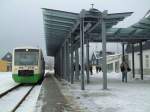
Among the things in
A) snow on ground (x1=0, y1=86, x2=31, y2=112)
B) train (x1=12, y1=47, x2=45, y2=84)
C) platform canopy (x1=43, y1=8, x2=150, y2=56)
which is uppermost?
platform canopy (x1=43, y1=8, x2=150, y2=56)

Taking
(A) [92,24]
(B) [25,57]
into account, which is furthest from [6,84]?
(A) [92,24]

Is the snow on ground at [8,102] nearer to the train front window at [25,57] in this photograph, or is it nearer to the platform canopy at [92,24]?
the platform canopy at [92,24]

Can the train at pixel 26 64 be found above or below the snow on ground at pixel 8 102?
above

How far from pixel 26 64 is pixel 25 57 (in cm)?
57

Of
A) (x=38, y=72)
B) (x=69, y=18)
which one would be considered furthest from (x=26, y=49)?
(x=69, y=18)

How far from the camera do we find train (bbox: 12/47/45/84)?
32.9 meters

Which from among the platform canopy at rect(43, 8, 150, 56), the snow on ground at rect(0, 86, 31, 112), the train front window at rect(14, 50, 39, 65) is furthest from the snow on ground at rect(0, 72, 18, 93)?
the platform canopy at rect(43, 8, 150, 56)

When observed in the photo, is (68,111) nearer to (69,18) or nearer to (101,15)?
(101,15)

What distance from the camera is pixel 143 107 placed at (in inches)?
568

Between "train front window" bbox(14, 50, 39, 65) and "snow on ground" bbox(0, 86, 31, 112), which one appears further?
"train front window" bbox(14, 50, 39, 65)

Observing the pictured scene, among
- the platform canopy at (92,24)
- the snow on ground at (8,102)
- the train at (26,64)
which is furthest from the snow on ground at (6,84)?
the platform canopy at (92,24)

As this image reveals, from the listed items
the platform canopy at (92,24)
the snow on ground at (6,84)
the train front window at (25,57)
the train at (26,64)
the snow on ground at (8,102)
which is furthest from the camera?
the train front window at (25,57)

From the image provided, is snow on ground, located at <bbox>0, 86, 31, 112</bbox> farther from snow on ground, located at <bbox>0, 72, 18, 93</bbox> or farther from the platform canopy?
the platform canopy

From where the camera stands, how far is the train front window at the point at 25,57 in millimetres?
33219
